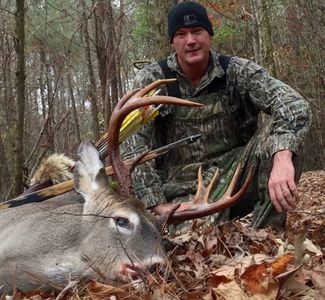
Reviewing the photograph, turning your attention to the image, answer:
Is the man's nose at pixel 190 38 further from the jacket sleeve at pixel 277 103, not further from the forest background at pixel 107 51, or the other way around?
the forest background at pixel 107 51

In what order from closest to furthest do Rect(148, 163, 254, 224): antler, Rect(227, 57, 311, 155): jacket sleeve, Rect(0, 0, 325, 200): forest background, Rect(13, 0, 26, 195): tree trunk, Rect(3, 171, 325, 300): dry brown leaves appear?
Rect(3, 171, 325, 300): dry brown leaves → Rect(148, 163, 254, 224): antler → Rect(227, 57, 311, 155): jacket sleeve → Rect(13, 0, 26, 195): tree trunk → Rect(0, 0, 325, 200): forest background

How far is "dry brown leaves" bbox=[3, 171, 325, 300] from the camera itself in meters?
2.62

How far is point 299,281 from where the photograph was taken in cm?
269

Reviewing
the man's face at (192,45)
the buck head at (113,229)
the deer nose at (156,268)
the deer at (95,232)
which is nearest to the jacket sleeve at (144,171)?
the man's face at (192,45)

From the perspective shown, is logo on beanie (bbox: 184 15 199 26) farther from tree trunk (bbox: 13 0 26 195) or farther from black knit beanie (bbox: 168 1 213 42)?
tree trunk (bbox: 13 0 26 195)

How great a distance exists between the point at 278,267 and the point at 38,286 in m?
1.37

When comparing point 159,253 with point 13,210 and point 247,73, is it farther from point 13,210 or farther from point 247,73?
point 247,73

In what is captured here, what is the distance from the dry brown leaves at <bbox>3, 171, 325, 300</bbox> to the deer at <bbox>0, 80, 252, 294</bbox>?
15cm

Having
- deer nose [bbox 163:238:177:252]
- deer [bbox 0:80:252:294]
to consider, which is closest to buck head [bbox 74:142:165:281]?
deer [bbox 0:80:252:294]

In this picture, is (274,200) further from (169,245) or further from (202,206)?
(169,245)

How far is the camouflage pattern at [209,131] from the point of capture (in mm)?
5145

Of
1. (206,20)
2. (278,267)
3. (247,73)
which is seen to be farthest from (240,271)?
(206,20)

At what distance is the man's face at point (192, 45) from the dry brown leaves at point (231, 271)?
1.48 m

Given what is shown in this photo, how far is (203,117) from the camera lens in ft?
18.0
